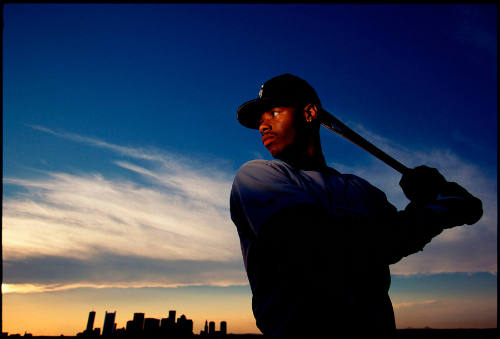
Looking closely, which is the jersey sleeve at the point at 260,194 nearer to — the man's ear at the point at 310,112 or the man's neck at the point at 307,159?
the man's neck at the point at 307,159

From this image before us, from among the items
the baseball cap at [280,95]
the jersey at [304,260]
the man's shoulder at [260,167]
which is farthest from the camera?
the baseball cap at [280,95]

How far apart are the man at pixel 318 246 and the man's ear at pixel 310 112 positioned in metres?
0.78

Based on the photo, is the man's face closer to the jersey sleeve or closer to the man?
the man

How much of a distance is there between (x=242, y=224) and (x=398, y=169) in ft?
9.68

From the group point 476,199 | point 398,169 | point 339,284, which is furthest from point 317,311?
point 398,169

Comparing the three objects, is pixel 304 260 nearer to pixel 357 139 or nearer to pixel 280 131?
pixel 280 131

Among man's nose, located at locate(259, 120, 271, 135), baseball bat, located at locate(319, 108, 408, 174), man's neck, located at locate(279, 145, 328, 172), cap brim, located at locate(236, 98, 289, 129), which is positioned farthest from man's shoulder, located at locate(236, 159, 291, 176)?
baseball bat, located at locate(319, 108, 408, 174)

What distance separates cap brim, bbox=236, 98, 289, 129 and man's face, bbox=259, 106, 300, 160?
106 mm

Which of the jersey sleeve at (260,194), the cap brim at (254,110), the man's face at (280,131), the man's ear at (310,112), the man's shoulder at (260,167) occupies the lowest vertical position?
the jersey sleeve at (260,194)

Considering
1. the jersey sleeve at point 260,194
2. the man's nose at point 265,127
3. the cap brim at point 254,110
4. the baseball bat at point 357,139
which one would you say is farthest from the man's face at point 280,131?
the baseball bat at point 357,139

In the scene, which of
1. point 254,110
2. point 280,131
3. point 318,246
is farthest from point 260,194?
point 254,110

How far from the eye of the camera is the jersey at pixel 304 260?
60.8 inches

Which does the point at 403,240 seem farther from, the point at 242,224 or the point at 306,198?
the point at 242,224

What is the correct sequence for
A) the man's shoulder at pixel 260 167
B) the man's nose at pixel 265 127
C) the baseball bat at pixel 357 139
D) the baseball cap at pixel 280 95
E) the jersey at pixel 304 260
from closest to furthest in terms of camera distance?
the jersey at pixel 304 260 < the man's shoulder at pixel 260 167 < the man's nose at pixel 265 127 < the baseball cap at pixel 280 95 < the baseball bat at pixel 357 139
